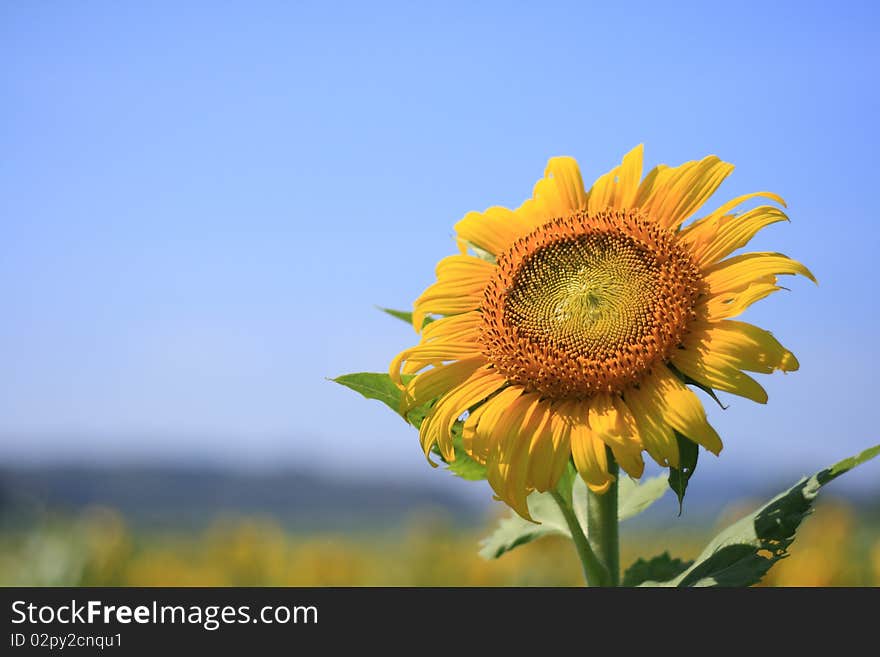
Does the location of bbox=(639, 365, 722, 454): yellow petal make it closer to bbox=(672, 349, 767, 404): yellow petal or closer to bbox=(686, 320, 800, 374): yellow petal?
bbox=(672, 349, 767, 404): yellow petal

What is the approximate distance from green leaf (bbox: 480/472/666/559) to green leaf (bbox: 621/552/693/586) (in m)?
0.19

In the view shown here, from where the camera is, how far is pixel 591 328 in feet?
10.2

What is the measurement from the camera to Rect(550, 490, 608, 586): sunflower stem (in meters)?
3.11

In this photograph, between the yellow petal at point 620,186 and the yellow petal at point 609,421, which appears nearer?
the yellow petal at point 609,421

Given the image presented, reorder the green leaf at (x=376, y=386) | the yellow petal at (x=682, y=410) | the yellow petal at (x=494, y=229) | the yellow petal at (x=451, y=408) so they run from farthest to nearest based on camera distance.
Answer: the yellow petal at (x=494, y=229), the green leaf at (x=376, y=386), the yellow petal at (x=451, y=408), the yellow petal at (x=682, y=410)

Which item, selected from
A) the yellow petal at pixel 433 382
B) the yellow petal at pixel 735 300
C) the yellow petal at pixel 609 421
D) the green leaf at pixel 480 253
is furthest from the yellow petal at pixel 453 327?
the yellow petal at pixel 735 300

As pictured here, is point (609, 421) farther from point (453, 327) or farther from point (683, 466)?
point (453, 327)

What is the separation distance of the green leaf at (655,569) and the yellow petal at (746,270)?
3.56ft

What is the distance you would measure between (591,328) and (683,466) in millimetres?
551

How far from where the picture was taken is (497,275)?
3.40 meters

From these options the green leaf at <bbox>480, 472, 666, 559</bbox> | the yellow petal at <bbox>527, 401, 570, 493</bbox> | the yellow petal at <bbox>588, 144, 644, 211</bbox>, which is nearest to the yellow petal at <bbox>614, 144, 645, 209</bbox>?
the yellow petal at <bbox>588, 144, 644, 211</bbox>

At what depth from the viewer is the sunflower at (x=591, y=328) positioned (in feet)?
9.46

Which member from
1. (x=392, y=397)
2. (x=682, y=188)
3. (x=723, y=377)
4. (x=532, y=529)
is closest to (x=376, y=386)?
(x=392, y=397)

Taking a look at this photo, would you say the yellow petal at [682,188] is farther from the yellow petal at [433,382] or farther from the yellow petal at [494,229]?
the yellow petal at [433,382]
